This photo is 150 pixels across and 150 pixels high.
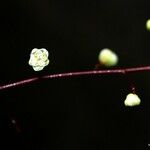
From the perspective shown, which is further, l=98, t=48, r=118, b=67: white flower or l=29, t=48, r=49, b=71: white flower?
l=29, t=48, r=49, b=71: white flower

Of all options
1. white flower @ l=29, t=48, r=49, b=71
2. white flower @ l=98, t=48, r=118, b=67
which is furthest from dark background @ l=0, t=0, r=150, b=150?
white flower @ l=98, t=48, r=118, b=67

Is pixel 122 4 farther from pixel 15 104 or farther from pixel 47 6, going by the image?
pixel 15 104

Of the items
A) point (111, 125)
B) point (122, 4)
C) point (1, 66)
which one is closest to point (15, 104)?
point (1, 66)

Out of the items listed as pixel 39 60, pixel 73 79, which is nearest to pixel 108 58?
pixel 39 60

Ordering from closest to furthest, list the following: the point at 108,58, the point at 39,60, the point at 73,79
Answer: the point at 108,58, the point at 39,60, the point at 73,79

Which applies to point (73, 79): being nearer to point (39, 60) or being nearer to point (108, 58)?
point (39, 60)

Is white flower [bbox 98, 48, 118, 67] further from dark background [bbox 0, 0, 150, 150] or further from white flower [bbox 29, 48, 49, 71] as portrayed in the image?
dark background [bbox 0, 0, 150, 150]

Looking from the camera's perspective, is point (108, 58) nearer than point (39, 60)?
Yes

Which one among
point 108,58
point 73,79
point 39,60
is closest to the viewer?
point 108,58
